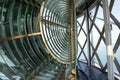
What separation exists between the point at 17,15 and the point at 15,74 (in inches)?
24.0

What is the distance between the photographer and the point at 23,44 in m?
2.47

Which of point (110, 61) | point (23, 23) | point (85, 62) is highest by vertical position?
point (23, 23)

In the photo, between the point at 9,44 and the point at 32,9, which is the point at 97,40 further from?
the point at 9,44

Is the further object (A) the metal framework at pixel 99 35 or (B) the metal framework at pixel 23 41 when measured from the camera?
(A) the metal framework at pixel 99 35

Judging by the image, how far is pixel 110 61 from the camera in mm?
6117

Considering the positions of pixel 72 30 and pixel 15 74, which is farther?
pixel 72 30

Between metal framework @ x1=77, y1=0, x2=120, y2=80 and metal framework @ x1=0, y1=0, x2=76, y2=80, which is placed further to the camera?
metal framework @ x1=77, y1=0, x2=120, y2=80

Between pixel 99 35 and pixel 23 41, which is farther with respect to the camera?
pixel 99 35

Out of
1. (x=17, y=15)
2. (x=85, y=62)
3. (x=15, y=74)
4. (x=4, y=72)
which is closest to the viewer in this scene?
(x=4, y=72)

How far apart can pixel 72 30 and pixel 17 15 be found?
1.50 meters

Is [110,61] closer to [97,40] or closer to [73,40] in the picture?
[73,40]

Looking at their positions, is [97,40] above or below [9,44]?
below

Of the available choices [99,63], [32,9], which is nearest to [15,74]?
[32,9]

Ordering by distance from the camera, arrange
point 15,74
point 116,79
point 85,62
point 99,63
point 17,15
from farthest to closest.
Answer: point 85,62 → point 99,63 → point 116,79 → point 17,15 → point 15,74
